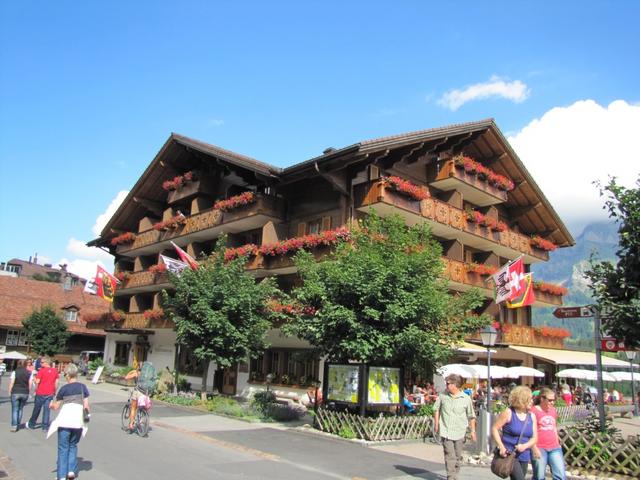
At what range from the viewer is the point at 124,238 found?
39.2 meters

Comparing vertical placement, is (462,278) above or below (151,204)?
below

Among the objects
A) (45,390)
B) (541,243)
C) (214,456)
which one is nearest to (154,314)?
(45,390)

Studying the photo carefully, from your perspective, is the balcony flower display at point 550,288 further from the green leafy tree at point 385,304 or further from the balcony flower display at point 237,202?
the balcony flower display at point 237,202

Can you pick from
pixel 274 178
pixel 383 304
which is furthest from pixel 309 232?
pixel 383 304

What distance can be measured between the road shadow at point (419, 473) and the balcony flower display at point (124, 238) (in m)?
31.1

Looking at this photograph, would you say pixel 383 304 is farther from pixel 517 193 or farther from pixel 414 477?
pixel 517 193

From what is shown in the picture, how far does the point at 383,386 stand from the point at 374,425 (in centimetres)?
143

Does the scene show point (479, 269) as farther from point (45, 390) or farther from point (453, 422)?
point (45, 390)

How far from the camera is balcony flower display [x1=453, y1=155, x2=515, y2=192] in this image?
26.8m

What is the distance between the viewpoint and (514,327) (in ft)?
93.1

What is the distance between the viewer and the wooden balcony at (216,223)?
26578 mm

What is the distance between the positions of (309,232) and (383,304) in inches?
439

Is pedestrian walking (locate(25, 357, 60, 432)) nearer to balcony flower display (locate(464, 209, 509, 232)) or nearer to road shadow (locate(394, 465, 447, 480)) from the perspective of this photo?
road shadow (locate(394, 465, 447, 480))

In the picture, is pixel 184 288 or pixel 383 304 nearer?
pixel 383 304
